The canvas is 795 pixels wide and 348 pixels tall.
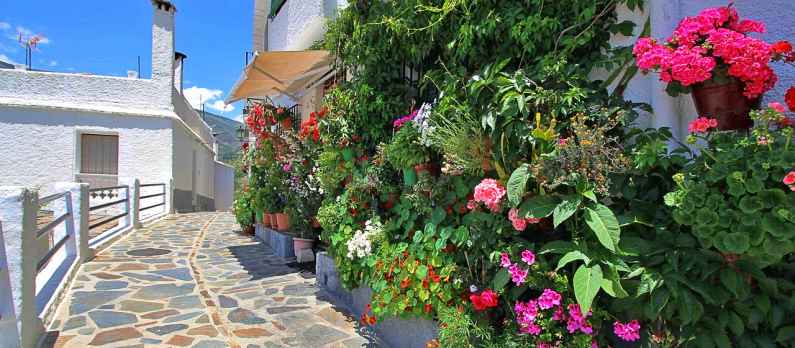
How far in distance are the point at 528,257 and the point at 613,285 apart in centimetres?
48

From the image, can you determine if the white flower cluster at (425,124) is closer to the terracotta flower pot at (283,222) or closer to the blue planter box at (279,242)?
the blue planter box at (279,242)

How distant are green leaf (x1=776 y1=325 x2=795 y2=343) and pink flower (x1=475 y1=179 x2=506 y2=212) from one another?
143cm

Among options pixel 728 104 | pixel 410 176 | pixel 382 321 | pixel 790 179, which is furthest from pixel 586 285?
pixel 382 321

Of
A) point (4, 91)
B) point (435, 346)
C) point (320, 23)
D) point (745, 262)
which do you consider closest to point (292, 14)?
point (320, 23)

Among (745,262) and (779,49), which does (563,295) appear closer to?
(745,262)

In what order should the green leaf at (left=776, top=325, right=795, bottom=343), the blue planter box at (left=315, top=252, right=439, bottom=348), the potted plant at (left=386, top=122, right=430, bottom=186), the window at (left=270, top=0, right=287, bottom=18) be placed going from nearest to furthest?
the green leaf at (left=776, top=325, right=795, bottom=343) → the blue planter box at (left=315, top=252, right=439, bottom=348) → the potted plant at (left=386, top=122, right=430, bottom=186) → the window at (left=270, top=0, right=287, bottom=18)

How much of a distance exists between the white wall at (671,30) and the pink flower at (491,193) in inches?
43.8

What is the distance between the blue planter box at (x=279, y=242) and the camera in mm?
7062

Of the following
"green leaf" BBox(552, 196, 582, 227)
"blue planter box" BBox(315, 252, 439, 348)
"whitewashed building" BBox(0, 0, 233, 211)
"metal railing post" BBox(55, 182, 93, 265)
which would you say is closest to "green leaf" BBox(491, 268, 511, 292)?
"green leaf" BBox(552, 196, 582, 227)

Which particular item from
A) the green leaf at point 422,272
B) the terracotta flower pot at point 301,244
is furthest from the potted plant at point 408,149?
the terracotta flower pot at point 301,244

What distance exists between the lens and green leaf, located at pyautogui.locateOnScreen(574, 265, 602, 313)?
2.01m

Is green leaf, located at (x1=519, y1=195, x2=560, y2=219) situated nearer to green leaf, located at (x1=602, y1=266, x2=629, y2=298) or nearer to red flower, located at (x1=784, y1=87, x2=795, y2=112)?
green leaf, located at (x1=602, y1=266, x2=629, y2=298)

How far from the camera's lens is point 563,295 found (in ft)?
7.73

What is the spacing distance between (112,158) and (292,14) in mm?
9636
